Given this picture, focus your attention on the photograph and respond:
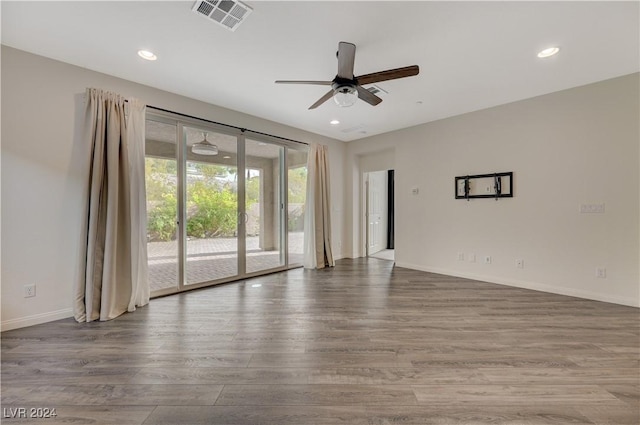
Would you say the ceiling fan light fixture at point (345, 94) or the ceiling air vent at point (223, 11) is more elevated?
the ceiling air vent at point (223, 11)

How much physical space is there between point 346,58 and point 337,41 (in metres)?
0.35

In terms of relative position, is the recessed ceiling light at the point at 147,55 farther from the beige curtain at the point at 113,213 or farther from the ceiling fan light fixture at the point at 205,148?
the ceiling fan light fixture at the point at 205,148

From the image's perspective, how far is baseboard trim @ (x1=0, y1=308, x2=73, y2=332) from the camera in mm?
2479

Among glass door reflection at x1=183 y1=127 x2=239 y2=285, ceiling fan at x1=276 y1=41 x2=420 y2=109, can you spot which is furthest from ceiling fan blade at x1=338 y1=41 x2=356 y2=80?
glass door reflection at x1=183 y1=127 x2=239 y2=285

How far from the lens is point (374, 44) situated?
246 centimetres

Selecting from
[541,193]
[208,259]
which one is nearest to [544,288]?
[541,193]

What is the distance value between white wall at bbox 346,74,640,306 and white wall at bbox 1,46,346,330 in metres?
4.96

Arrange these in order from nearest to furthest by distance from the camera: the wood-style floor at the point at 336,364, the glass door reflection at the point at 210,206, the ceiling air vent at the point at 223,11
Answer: the wood-style floor at the point at 336,364, the ceiling air vent at the point at 223,11, the glass door reflection at the point at 210,206

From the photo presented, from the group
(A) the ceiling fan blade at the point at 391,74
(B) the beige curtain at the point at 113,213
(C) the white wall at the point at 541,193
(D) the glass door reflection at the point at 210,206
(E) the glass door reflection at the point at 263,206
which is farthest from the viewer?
(E) the glass door reflection at the point at 263,206

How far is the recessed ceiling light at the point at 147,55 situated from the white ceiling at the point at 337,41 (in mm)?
66

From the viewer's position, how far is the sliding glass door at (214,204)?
3.54m

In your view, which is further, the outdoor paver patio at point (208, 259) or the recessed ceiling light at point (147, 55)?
the outdoor paver patio at point (208, 259)

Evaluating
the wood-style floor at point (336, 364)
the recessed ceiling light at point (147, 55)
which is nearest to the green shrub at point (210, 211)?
the wood-style floor at point (336, 364)

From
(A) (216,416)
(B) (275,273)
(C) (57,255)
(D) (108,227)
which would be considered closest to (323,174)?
(B) (275,273)
